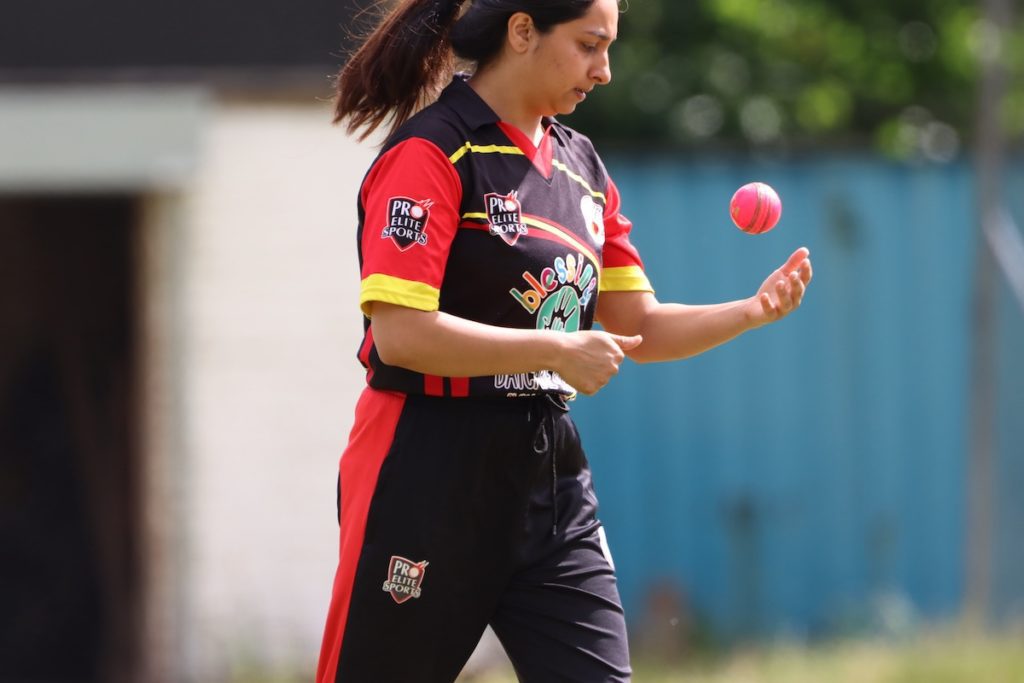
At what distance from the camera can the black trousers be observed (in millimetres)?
3145

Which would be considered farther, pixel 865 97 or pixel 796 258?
pixel 865 97

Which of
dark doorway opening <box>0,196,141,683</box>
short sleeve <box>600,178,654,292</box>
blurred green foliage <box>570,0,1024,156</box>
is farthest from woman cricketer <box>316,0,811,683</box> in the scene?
blurred green foliage <box>570,0,1024,156</box>

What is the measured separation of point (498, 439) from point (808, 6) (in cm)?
888

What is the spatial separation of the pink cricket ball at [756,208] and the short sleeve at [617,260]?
260 mm

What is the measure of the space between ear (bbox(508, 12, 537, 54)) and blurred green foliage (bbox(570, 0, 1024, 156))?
6.12 m

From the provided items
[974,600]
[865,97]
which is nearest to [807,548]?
[974,600]

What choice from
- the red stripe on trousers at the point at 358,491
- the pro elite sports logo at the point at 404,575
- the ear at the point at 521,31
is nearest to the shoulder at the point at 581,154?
the ear at the point at 521,31

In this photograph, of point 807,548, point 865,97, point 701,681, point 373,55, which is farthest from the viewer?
point 865,97

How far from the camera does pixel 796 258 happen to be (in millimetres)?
3324

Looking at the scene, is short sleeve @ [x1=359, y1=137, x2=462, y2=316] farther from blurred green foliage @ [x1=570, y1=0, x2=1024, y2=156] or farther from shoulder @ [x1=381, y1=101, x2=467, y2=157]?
blurred green foliage @ [x1=570, y1=0, x2=1024, y2=156]

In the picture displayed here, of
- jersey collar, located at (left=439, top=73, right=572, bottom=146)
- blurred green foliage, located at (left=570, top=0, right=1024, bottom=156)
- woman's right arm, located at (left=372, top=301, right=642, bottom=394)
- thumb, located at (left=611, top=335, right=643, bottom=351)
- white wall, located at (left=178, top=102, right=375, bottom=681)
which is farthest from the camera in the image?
blurred green foliage, located at (left=570, top=0, right=1024, bottom=156)

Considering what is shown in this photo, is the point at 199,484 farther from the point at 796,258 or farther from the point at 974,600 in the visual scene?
the point at 796,258

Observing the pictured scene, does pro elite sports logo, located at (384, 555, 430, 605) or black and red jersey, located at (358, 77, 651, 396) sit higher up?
black and red jersey, located at (358, 77, 651, 396)

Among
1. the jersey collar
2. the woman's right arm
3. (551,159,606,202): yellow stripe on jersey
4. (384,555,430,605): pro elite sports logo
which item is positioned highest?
the jersey collar
